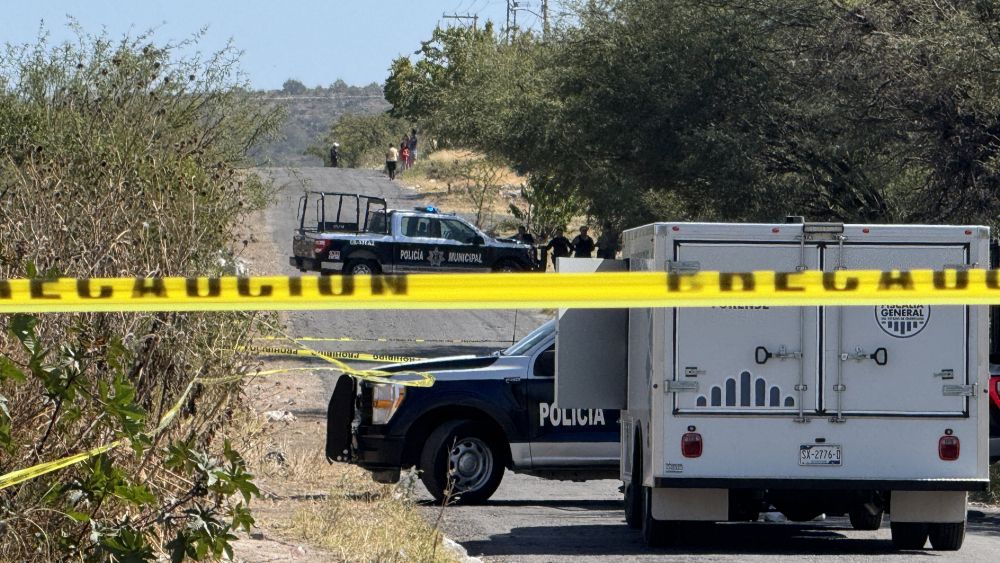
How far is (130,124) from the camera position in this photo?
963 cm

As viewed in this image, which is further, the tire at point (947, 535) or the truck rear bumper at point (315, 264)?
the truck rear bumper at point (315, 264)

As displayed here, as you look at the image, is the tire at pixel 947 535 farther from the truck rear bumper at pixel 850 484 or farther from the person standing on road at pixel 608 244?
the person standing on road at pixel 608 244

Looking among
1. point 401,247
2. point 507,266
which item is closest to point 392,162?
point 507,266

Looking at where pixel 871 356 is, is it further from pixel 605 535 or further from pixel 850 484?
pixel 605 535

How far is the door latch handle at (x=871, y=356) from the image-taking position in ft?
29.5

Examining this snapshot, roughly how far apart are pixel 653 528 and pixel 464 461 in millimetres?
2805

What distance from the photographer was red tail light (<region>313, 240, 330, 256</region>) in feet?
98.4

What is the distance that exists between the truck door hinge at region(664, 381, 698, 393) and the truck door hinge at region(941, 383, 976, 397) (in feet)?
5.29

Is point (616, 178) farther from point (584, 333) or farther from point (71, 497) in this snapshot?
point (71, 497)

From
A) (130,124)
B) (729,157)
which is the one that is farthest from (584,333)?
(729,157)

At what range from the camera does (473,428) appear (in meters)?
11.9

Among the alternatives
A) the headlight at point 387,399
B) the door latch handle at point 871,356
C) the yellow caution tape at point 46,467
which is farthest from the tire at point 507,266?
the yellow caution tape at point 46,467

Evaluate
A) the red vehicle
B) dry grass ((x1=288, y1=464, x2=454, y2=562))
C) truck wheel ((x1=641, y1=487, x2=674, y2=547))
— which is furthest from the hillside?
truck wheel ((x1=641, y1=487, x2=674, y2=547))

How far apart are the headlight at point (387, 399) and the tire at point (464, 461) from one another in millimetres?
405
